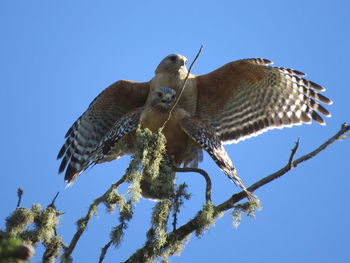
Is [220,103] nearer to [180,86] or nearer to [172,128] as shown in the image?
[180,86]

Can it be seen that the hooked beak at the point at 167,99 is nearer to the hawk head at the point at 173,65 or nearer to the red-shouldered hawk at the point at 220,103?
the red-shouldered hawk at the point at 220,103

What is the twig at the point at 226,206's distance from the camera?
14.2 feet

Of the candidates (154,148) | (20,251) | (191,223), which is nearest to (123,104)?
(154,148)

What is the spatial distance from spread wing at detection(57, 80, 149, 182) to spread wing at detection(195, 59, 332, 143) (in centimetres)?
100

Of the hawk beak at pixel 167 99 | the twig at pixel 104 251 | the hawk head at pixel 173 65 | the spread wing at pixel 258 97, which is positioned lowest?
the twig at pixel 104 251

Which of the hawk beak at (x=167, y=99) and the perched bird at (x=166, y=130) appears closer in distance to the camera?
the perched bird at (x=166, y=130)

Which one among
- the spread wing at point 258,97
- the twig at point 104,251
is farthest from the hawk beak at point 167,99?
the twig at point 104,251

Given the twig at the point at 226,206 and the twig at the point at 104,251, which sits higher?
the twig at the point at 226,206

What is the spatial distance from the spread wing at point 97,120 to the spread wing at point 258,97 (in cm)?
100

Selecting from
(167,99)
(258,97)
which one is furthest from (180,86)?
(258,97)

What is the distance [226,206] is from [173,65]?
3.28m

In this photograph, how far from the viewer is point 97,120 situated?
7.66 meters

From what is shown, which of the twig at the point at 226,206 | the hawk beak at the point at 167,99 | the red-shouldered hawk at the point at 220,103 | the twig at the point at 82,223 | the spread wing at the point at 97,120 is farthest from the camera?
the spread wing at the point at 97,120

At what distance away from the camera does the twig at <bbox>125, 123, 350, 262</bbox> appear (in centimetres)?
432
